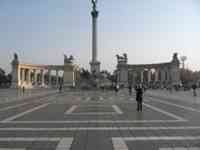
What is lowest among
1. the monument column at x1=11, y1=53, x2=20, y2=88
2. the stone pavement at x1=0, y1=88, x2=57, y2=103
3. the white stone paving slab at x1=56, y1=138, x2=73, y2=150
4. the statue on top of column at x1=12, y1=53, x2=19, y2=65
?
the stone pavement at x1=0, y1=88, x2=57, y2=103

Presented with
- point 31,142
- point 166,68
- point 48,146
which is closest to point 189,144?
point 48,146

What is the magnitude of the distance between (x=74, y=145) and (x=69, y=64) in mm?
104516

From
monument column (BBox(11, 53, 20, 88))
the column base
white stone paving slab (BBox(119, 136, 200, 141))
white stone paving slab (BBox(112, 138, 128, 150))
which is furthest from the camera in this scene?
monument column (BBox(11, 53, 20, 88))

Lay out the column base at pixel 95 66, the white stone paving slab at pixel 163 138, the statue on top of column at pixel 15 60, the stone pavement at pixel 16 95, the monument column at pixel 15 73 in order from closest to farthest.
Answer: the white stone paving slab at pixel 163 138 → the stone pavement at pixel 16 95 → the column base at pixel 95 66 → the monument column at pixel 15 73 → the statue on top of column at pixel 15 60

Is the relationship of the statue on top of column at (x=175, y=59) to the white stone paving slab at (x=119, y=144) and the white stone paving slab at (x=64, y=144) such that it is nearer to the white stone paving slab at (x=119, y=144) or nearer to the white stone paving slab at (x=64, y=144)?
the white stone paving slab at (x=119, y=144)

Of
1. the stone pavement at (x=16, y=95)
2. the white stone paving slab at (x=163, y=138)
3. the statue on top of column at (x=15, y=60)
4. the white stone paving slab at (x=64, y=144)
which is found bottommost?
the stone pavement at (x=16, y=95)

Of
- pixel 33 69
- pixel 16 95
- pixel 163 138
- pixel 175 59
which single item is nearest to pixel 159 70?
pixel 175 59

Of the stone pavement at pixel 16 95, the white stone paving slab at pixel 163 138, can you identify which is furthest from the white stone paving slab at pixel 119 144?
the stone pavement at pixel 16 95

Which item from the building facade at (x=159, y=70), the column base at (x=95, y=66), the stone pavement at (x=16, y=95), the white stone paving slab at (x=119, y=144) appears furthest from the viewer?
the building facade at (x=159, y=70)

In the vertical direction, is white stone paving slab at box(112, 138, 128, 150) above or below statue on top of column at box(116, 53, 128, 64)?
below

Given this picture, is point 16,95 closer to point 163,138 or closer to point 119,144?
point 163,138

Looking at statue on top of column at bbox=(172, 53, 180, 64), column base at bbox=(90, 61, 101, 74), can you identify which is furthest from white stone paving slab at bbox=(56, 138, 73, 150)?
statue on top of column at bbox=(172, 53, 180, 64)

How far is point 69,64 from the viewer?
112750 millimetres

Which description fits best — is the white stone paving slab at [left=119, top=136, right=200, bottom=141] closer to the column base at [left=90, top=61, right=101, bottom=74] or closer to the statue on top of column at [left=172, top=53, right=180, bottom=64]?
the column base at [left=90, top=61, right=101, bottom=74]
